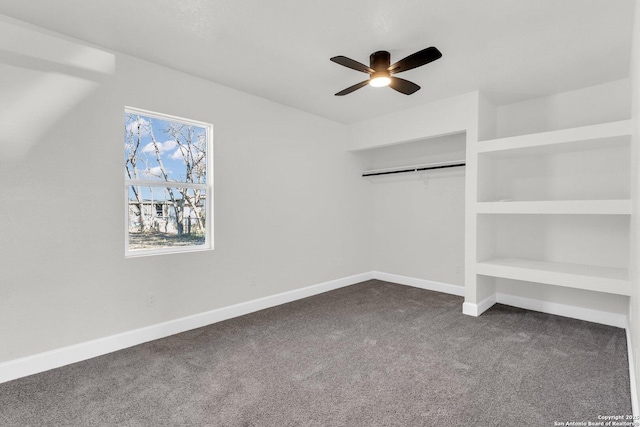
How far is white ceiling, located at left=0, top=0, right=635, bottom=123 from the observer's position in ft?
7.29

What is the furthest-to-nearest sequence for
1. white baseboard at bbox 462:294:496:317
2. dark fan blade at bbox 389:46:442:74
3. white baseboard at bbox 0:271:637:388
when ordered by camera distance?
1. white baseboard at bbox 462:294:496:317
2. white baseboard at bbox 0:271:637:388
3. dark fan blade at bbox 389:46:442:74

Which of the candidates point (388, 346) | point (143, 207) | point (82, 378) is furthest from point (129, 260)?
point (388, 346)

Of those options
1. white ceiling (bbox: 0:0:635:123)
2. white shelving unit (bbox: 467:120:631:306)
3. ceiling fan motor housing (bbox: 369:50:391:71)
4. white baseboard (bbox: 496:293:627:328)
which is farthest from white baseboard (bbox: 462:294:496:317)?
ceiling fan motor housing (bbox: 369:50:391:71)

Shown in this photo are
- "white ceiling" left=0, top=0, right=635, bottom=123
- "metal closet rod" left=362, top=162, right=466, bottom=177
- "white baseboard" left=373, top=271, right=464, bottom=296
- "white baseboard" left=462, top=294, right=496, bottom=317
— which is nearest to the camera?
"white ceiling" left=0, top=0, right=635, bottom=123

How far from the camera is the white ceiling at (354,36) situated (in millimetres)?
2221

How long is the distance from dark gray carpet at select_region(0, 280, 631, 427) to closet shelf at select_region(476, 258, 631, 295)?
0.49m

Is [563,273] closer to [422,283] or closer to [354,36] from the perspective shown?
[422,283]

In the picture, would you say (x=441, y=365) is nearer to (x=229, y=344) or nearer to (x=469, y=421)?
(x=469, y=421)

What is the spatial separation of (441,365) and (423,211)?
2816 millimetres

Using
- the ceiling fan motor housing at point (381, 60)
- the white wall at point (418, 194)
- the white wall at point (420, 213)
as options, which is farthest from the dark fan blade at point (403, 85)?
the white wall at point (420, 213)

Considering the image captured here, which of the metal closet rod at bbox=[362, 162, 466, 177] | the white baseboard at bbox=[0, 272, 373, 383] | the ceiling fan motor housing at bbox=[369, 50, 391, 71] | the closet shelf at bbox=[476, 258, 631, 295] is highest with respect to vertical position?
the ceiling fan motor housing at bbox=[369, 50, 391, 71]

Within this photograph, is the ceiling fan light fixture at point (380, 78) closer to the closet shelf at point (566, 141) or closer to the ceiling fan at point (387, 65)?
the ceiling fan at point (387, 65)

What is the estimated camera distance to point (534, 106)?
387 cm

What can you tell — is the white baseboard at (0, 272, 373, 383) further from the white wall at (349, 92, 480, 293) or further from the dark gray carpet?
the white wall at (349, 92, 480, 293)
